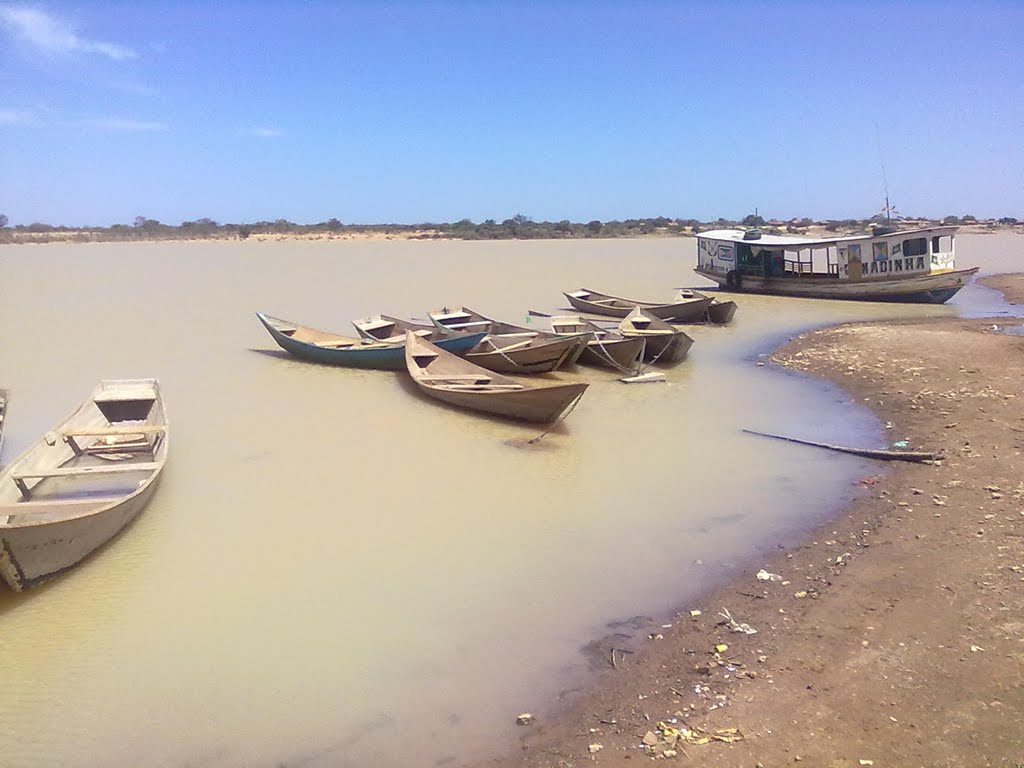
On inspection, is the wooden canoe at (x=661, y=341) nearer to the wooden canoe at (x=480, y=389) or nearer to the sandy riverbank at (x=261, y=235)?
the wooden canoe at (x=480, y=389)

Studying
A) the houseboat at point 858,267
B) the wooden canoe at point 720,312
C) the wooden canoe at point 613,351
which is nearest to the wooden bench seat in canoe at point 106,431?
the wooden canoe at point 613,351

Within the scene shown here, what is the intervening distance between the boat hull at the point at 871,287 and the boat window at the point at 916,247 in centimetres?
64

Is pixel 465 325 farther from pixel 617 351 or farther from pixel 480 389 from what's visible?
pixel 480 389

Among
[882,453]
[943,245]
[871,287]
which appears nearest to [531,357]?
[882,453]

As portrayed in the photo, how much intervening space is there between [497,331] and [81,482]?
820 centimetres

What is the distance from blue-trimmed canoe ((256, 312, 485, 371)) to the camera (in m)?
13.7

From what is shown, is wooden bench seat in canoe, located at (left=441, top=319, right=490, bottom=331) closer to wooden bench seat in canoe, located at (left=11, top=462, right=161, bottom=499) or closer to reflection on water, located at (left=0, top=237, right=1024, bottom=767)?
reflection on water, located at (left=0, top=237, right=1024, bottom=767)

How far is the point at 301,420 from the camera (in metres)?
11.3

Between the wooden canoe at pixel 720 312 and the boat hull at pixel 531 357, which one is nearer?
the boat hull at pixel 531 357

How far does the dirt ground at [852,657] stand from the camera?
3.97 m

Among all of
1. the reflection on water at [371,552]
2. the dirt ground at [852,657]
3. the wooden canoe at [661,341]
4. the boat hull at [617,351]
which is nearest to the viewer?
the dirt ground at [852,657]

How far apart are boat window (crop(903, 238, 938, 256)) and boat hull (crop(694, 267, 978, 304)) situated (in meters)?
0.64

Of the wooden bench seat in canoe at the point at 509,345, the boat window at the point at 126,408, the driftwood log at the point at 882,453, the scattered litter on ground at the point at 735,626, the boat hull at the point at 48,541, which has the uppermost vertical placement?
the wooden bench seat in canoe at the point at 509,345

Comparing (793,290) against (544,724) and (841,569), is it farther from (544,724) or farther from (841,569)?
(544,724)
